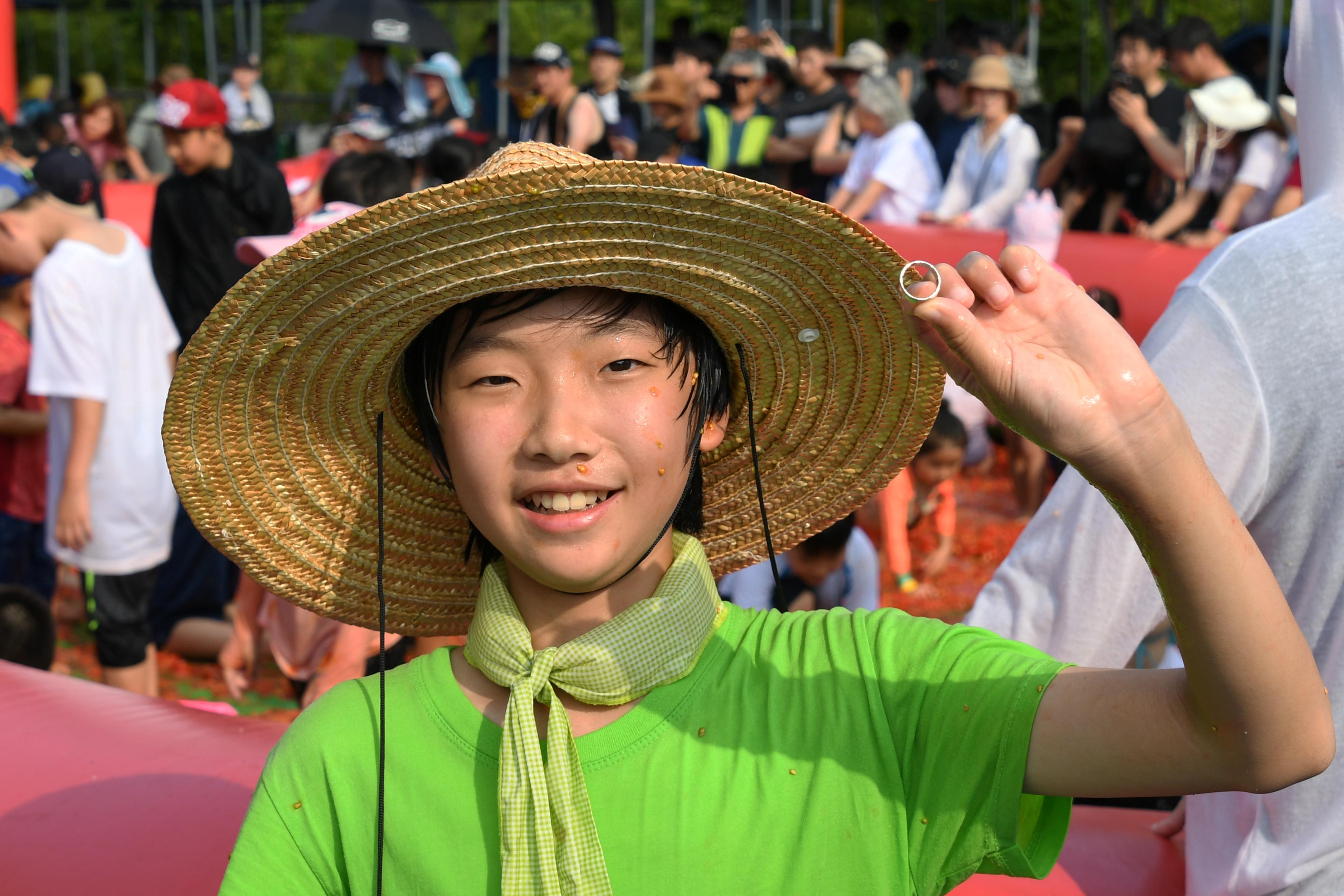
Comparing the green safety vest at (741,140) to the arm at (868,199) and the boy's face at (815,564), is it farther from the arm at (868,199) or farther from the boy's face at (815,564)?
the boy's face at (815,564)

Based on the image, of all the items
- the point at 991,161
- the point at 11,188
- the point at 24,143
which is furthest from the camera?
the point at 991,161

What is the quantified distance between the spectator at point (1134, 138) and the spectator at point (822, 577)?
459cm

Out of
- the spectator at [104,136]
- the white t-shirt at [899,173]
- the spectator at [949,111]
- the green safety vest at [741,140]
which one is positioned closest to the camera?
the white t-shirt at [899,173]

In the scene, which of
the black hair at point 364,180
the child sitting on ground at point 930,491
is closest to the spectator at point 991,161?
the child sitting on ground at point 930,491

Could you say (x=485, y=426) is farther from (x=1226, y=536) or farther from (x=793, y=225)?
(x=1226, y=536)

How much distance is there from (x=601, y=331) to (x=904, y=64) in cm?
1107

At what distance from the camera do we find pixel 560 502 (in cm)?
148

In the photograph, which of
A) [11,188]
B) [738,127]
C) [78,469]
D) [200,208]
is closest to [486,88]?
[738,127]

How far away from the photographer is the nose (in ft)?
4.72

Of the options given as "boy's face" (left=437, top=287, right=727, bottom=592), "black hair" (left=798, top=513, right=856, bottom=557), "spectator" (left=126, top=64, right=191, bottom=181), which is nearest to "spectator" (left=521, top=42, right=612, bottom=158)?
"black hair" (left=798, top=513, right=856, bottom=557)

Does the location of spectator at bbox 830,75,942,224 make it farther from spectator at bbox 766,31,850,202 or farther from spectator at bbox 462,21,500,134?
spectator at bbox 462,21,500,134

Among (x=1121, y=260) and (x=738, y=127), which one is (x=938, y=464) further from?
(x=738, y=127)

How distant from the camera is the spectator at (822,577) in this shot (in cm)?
433

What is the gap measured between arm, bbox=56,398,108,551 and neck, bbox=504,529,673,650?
10.7 ft
